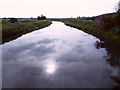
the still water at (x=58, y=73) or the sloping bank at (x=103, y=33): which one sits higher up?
the sloping bank at (x=103, y=33)

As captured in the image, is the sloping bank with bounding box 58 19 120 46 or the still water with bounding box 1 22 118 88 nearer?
the still water with bounding box 1 22 118 88

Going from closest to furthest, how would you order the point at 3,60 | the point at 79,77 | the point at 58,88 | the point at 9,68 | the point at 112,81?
the point at 58,88 < the point at 112,81 < the point at 79,77 < the point at 9,68 < the point at 3,60

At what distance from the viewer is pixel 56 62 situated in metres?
10.8

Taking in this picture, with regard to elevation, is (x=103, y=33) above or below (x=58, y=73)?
above

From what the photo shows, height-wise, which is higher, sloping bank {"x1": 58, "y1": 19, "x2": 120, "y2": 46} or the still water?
sloping bank {"x1": 58, "y1": 19, "x2": 120, "y2": 46}

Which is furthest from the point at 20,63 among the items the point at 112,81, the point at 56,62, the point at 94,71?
the point at 112,81

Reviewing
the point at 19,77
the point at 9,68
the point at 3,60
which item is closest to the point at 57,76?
the point at 19,77

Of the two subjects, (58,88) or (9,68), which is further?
(9,68)

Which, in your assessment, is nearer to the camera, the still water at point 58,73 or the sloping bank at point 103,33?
the still water at point 58,73

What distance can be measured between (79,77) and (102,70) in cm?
226

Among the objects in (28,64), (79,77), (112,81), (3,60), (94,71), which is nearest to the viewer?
(112,81)

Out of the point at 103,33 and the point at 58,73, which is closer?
the point at 58,73

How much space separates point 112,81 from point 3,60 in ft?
31.5

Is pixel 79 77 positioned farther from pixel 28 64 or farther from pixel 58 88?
pixel 28 64
